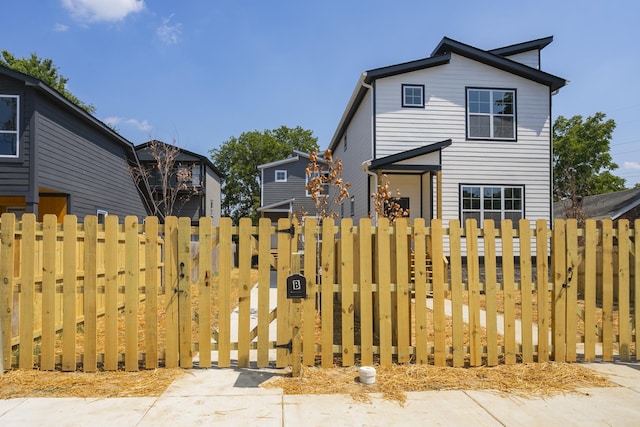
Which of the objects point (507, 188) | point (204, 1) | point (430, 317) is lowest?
point (430, 317)

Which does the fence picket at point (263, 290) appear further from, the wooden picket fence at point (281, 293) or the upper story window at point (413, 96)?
the upper story window at point (413, 96)

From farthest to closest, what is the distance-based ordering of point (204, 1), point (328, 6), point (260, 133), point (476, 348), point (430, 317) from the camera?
point (260, 133), point (328, 6), point (204, 1), point (430, 317), point (476, 348)


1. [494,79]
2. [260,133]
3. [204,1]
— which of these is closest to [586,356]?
[204,1]

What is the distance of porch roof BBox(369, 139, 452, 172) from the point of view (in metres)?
13.1

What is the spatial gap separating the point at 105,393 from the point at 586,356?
4936 millimetres

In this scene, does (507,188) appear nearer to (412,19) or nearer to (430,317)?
(412,19)

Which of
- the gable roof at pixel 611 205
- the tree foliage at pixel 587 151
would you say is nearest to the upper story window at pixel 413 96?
the gable roof at pixel 611 205

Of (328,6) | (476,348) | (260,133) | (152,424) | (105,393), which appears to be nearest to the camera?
(152,424)

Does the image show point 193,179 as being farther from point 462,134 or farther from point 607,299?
point 607,299

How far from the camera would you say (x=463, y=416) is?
338cm

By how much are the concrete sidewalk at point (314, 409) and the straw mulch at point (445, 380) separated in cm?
12

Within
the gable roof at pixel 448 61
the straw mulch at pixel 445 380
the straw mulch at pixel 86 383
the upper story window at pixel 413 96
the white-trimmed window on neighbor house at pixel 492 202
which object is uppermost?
the gable roof at pixel 448 61

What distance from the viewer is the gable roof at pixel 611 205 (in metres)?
22.3

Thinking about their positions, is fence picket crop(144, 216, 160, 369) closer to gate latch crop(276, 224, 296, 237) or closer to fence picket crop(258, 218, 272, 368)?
fence picket crop(258, 218, 272, 368)
